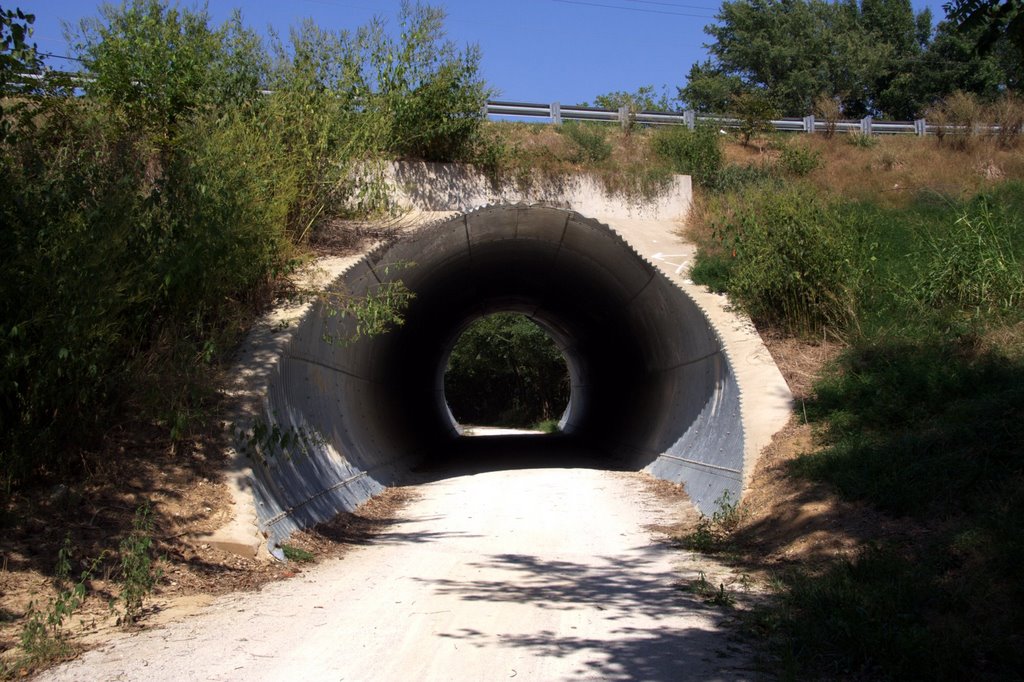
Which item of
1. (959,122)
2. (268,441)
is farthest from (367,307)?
(959,122)

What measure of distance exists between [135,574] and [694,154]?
12.5 metres

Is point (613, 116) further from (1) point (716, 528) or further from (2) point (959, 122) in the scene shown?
(1) point (716, 528)

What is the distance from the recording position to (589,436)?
28.0 m

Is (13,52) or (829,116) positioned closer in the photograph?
(13,52)

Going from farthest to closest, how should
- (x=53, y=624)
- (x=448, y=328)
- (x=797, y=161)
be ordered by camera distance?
(x=448, y=328) → (x=797, y=161) → (x=53, y=624)

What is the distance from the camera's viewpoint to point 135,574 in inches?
252

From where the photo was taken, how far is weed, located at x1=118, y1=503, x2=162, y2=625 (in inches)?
247

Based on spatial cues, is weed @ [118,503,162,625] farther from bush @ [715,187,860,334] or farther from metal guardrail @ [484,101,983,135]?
metal guardrail @ [484,101,983,135]

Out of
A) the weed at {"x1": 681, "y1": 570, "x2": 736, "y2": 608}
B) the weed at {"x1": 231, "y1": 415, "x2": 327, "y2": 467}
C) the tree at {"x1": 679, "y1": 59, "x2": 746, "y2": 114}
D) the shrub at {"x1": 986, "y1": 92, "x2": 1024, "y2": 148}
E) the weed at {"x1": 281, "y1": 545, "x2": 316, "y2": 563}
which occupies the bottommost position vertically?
the weed at {"x1": 681, "y1": 570, "x2": 736, "y2": 608}

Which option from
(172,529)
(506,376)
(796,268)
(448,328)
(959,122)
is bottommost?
(172,529)

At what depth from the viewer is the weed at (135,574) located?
6273 mm

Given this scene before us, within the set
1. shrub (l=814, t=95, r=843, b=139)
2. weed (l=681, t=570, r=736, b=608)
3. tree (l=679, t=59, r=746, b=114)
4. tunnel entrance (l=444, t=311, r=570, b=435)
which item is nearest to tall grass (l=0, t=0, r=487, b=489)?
weed (l=681, t=570, r=736, b=608)

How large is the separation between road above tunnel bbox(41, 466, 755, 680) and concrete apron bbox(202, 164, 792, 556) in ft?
4.28

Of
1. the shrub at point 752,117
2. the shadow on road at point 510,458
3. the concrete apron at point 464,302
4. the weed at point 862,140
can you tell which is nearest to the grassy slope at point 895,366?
the weed at point 862,140
